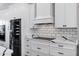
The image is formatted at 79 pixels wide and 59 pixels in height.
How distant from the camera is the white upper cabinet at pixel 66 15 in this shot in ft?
4.99

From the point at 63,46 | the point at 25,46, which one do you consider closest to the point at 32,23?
the point at 25,46

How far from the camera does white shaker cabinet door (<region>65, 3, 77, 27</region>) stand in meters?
1.52

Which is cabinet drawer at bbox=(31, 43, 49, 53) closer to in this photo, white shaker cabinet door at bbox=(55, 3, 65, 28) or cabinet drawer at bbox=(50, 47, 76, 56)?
cabinet drawer at bbox=(50, 47, 76, 56)

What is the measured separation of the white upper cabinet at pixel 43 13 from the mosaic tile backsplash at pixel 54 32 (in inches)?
3.5

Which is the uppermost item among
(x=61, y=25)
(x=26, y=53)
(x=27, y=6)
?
(x=27, y=6)

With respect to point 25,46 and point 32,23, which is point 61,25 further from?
point 25,46

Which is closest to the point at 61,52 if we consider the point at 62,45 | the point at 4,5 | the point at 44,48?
the point at 62,45

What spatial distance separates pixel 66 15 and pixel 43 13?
0.32 meters

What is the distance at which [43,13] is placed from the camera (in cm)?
164

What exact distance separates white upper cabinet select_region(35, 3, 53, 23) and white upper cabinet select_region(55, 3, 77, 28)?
84 millimetres

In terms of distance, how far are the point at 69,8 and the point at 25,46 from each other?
2.72 ft

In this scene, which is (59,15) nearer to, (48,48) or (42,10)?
(42,10)

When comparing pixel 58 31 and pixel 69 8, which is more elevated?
pixel 69 8

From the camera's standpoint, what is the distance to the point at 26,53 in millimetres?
1676
